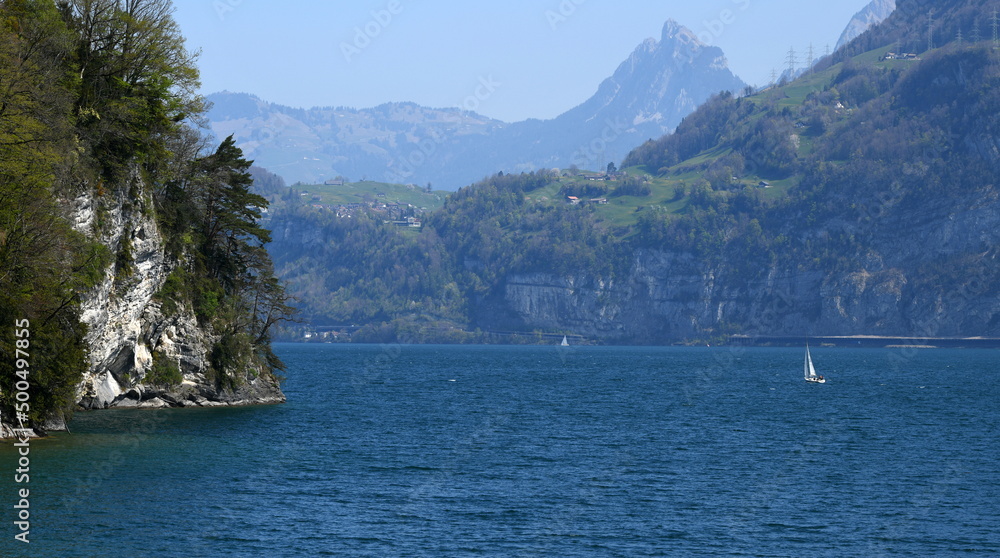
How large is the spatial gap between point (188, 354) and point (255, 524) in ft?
139

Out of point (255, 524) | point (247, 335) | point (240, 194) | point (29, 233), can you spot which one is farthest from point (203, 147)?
point (255, 524)

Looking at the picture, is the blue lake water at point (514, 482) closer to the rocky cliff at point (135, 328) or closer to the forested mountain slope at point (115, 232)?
the rocky cliff at point (135, 328)

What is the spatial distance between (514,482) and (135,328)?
115 feet

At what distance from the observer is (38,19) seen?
209 ft

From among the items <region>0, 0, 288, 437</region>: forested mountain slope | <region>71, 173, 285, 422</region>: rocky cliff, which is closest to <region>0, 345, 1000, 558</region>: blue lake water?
<region>71, 173, 285, 422</region>: rocky cliff

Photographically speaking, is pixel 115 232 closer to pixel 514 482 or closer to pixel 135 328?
pixel 135 328

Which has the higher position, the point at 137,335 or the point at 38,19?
the point at 38,19

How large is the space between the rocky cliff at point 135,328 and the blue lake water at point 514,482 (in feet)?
7.77

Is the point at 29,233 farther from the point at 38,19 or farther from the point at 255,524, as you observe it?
the point at 255,524

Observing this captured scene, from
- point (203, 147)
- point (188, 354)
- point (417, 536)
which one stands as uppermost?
point (203, 147)

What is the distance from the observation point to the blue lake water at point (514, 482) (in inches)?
1601

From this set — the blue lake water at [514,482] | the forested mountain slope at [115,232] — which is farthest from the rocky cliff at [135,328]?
the blue lake water at [514,482]

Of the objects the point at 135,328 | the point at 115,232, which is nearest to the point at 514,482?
the point at 115,232

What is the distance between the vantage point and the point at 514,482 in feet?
178
